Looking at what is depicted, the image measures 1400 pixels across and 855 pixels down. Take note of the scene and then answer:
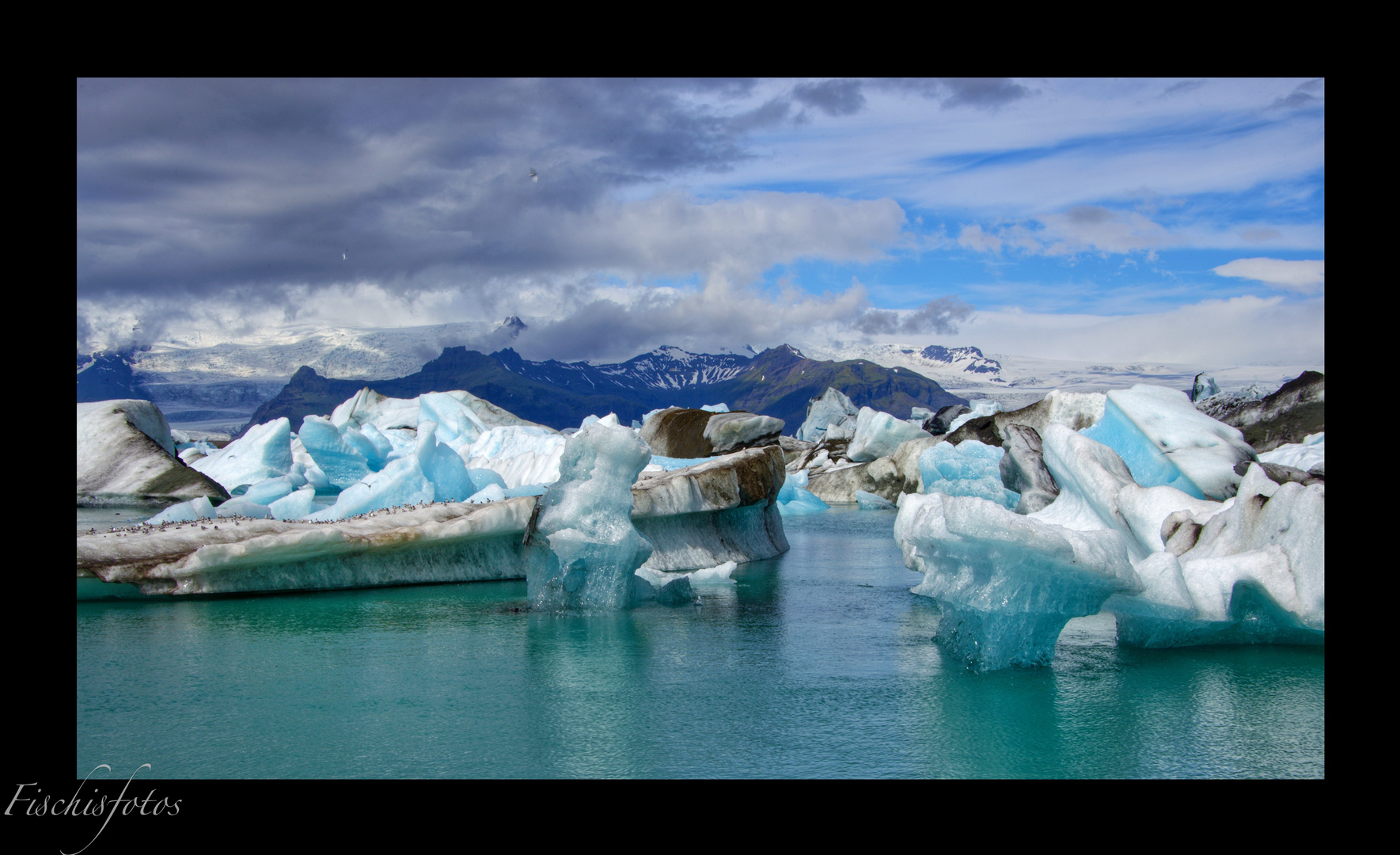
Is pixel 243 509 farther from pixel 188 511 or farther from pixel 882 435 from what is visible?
pixel 882 435

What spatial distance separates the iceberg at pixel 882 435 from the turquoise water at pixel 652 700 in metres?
21.7

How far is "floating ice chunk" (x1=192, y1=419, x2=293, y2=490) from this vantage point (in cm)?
2147

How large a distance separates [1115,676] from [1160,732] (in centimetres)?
107

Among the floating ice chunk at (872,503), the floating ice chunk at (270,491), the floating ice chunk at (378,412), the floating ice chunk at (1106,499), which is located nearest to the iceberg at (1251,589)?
the floating ice chunk at (1106,499)

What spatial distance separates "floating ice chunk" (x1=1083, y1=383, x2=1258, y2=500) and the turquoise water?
16.4 feet

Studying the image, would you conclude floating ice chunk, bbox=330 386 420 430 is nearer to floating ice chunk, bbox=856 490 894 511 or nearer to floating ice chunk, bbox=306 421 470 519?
floating ice chunk, bbox=856 490 894 511

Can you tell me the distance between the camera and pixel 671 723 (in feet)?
14.1

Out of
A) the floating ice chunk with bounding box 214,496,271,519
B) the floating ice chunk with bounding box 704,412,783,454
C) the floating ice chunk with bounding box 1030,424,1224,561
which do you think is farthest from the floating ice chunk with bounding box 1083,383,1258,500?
the floating ice chunk with bounding box 704,412,783,454

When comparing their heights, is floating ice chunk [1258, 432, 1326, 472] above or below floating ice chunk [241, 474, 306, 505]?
above

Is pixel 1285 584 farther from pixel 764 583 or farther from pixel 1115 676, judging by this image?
pixel 764 583

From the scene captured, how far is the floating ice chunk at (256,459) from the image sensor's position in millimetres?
21469

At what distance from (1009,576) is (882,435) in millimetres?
23840

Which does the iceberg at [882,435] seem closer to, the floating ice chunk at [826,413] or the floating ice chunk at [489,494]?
the floating ice chunk at [826,413]
